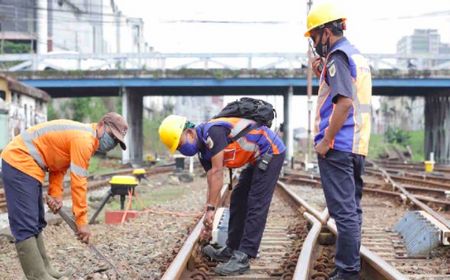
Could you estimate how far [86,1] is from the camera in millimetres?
58062

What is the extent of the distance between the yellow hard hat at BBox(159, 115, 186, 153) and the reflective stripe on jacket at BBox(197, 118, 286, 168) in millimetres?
166

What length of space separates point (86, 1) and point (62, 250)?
54.6 meters

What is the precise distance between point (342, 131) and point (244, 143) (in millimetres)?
928

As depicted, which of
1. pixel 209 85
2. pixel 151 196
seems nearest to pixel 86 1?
pixel 209 85

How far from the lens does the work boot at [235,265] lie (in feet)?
15.5

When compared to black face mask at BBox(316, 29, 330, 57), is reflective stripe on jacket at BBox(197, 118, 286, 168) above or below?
below

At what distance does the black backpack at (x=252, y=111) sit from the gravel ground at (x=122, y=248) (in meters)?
1.38

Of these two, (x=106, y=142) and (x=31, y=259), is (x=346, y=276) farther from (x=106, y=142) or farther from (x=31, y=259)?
(x=31, y=259)

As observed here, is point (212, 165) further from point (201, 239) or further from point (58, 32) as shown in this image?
point (58, 32)

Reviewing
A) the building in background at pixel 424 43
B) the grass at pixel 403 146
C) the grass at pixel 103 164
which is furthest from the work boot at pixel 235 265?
the building in background at pixel 424 43

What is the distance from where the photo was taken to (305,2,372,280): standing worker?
13.8 feet

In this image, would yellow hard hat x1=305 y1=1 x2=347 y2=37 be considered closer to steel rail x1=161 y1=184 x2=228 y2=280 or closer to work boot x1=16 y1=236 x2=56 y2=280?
steel rail x1=161 y1=184 x2=228 y2=280

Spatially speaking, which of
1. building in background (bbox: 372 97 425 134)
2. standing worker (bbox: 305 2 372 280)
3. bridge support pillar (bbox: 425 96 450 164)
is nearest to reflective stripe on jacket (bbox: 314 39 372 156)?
standing worker (bbox: 305 2 372 280)

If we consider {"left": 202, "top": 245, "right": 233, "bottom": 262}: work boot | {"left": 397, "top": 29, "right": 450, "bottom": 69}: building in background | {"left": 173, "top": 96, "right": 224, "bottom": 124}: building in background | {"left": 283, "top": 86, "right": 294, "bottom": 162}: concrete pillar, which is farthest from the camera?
{"left": 397, "top": 29, "right": 450, "bottom": 69}: building in background
